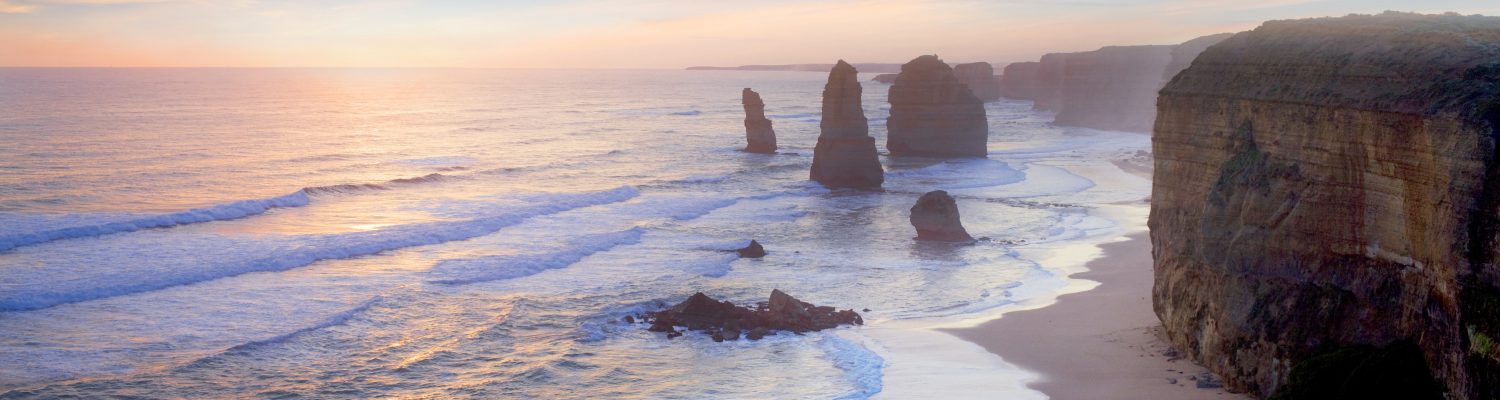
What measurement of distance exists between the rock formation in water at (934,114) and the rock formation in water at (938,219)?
97.3 feet

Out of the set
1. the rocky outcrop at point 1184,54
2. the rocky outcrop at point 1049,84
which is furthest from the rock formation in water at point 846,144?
the rocky outcrop at point 1049,84

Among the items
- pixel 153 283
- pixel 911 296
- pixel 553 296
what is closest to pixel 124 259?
pixel 153 283

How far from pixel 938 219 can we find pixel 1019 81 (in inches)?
5243

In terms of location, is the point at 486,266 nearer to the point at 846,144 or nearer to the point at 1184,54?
the point at 846,144

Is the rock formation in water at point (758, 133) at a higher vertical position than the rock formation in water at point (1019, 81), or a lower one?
higher

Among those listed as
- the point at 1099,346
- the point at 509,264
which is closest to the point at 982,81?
the point at 509,264

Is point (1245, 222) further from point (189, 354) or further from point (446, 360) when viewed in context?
point (189, 354)

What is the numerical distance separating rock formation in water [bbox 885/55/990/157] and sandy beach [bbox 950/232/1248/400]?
36.1m

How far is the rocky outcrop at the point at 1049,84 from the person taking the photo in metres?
128

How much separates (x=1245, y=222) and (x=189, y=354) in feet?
56.4

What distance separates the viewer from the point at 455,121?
100375 millimetres

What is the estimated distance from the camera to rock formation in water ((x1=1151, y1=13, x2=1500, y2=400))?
37.9ft

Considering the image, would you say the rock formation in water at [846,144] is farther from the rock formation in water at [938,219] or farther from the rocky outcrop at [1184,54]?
the rocky outcrop at [1184,54]

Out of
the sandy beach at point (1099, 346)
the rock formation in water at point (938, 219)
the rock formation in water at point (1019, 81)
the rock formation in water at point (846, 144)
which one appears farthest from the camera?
the rock formation in water at point (1019, 81)
